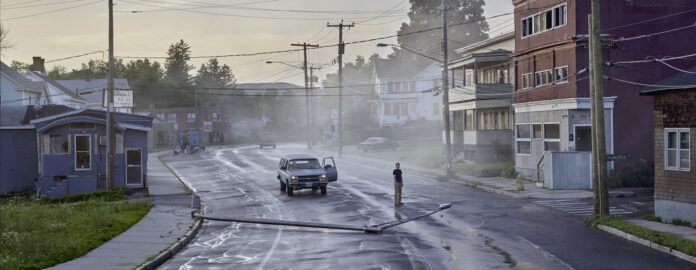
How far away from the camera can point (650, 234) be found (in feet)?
59.1

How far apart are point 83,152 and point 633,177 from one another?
2861cm

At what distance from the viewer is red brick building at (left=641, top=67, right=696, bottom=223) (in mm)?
21078

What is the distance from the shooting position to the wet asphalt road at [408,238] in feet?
49.1

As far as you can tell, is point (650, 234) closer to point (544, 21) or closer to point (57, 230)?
point (57, 230)

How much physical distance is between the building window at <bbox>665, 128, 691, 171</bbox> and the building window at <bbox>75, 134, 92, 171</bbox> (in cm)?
2717

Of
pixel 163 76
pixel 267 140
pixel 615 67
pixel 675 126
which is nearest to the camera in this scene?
pixel 675 126

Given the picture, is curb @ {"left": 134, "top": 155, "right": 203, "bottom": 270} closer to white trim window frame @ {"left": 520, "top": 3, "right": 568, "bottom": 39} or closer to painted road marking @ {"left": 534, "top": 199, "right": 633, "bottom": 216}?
painted road marking @ {"left": 534, "top": 199, "right": 633, "bottom": 216}

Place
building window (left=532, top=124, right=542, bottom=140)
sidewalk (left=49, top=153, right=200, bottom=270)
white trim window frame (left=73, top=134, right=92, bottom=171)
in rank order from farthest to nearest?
building window (left=532, top=124, right=542, bottom=140) < white trim window frame (left=73, top=134, right=92, bottom=171) < sidewalk (left=49, top=153, right=200, bottom=270)

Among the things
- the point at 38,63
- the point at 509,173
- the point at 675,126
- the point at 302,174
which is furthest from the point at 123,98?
the point at 38,63

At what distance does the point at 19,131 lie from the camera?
36875 mm

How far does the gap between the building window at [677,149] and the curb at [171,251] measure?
1590 centimetres

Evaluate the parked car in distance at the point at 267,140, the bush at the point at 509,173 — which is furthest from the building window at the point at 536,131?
the parked car in distance at the point at 267,140

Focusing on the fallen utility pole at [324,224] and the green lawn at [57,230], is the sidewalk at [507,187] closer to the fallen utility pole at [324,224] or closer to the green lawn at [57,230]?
the fallen utility pole at [324,224]

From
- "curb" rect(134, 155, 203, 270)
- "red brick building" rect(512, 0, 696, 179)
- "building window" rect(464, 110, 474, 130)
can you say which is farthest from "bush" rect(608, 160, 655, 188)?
"curb" rect(134, 155, 203, 270)
